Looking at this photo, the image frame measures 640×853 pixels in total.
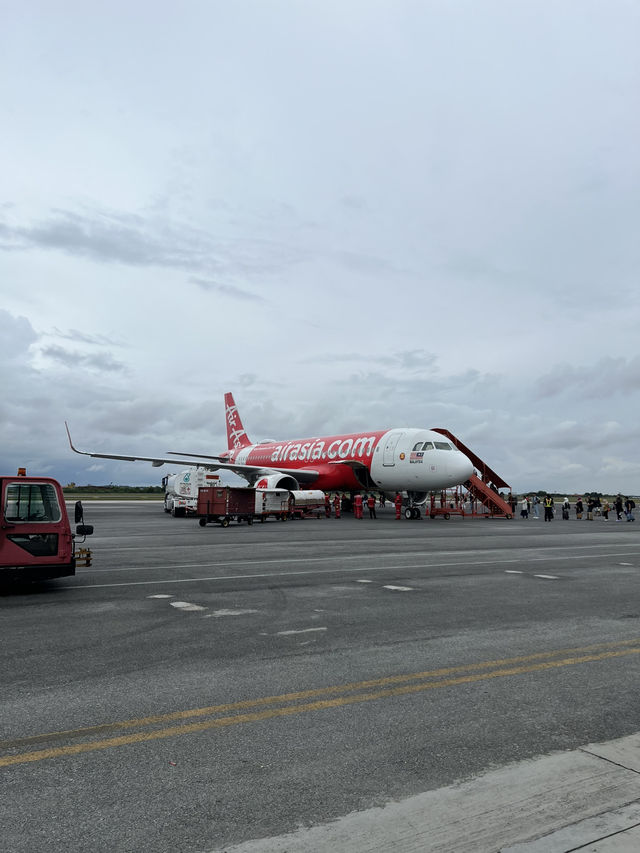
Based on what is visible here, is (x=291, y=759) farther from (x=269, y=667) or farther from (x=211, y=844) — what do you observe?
(x=269, y=667)

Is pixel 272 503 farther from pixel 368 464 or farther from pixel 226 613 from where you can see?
pixel 226 613

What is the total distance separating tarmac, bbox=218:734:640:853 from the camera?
326 cm

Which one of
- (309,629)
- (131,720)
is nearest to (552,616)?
(309,629)

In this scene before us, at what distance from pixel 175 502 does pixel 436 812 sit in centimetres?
3762

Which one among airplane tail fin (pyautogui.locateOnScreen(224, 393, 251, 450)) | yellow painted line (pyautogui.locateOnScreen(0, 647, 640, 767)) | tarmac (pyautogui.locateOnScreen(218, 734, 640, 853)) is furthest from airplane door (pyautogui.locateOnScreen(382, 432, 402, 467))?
tarmac (pyautogui.locateOnScreen(218, 734, 640, 853))

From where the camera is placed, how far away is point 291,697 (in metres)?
5.47

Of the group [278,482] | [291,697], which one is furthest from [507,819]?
[278,482]

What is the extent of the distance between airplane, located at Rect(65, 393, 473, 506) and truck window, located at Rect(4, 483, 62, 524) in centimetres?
2390

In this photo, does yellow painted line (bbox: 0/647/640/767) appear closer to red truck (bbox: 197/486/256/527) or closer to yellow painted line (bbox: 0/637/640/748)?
yellow painted line (bbox: 0/637/640/748)

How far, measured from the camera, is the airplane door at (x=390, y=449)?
34.5m

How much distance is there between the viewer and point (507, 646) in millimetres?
7258

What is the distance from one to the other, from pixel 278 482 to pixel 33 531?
2605 centimetres

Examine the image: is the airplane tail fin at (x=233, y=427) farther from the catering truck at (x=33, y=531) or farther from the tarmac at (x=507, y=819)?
the tarmac at (x=507, y=819)

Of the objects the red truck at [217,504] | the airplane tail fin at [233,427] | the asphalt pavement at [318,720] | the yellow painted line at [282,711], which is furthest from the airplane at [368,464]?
the yellow painted line at [282,711]
